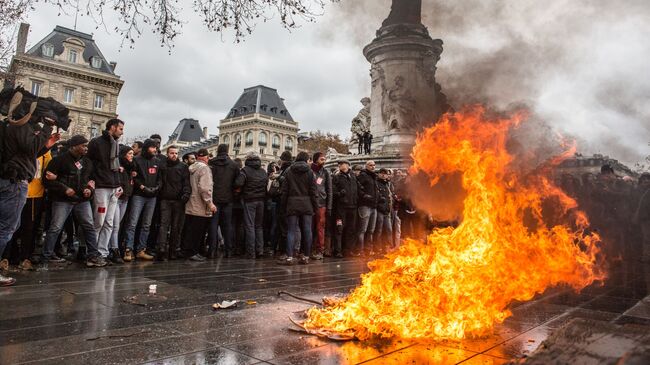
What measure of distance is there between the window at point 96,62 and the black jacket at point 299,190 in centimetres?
5416

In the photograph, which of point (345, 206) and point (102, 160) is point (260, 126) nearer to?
point (345, 206)

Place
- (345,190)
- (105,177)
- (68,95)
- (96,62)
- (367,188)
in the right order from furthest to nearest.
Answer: (96,62)
(68,95)
(367,188)
(345,190)
(105,177)

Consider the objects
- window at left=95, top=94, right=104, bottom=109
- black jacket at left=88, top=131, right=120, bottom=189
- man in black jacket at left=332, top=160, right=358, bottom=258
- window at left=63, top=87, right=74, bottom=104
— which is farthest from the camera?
window at left=95, top=94, right=104, bottom=109

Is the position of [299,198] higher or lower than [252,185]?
lower

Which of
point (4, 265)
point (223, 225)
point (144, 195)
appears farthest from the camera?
point (223, 225)

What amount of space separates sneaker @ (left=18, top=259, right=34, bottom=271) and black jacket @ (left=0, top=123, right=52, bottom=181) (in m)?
→ 1.62

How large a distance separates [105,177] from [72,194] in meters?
0.65

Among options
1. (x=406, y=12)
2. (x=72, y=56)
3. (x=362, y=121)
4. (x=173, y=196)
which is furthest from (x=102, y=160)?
(x=72, y=56)

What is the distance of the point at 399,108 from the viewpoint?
2517cm

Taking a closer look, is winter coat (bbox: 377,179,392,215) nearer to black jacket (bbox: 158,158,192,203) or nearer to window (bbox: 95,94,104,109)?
black jacket (bbox: 158,158,192,203)

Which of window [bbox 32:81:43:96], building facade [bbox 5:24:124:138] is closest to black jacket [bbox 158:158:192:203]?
building facade [bbox 5:24:124:138]

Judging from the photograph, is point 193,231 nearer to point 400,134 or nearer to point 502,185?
point 502,185

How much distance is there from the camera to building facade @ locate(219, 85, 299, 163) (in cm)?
9144

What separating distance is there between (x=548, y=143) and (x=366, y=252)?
19.9 feet
